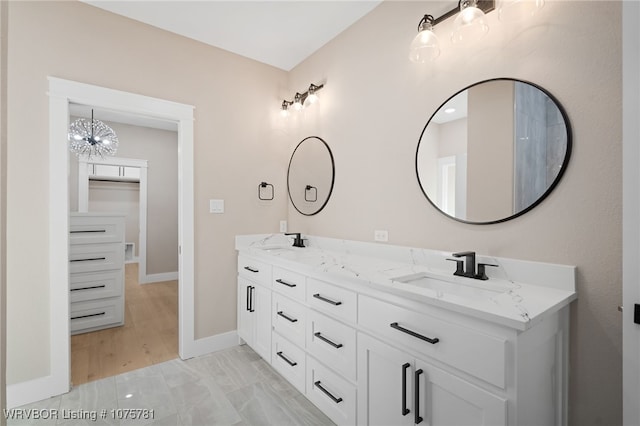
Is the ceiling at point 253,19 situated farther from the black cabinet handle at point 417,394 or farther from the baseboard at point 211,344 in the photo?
the baseboard at point 211,344

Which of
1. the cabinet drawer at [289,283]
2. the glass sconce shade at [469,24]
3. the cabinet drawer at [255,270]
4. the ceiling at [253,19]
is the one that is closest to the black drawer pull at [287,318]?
the cabinet drawer at [289,283]

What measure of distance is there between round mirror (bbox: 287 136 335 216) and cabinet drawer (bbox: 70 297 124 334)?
7.36 ft

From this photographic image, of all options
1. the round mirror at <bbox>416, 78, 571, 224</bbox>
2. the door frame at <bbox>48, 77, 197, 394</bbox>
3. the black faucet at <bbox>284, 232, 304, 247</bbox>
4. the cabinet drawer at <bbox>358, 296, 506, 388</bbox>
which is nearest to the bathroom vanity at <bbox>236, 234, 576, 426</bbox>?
the cabinet drawer at <bbox>358, 296, 506, 388</bbox>

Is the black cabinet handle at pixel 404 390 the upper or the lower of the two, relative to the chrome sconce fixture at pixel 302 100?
lower

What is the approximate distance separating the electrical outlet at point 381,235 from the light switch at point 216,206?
1392mm

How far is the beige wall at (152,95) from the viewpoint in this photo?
6.13 feet

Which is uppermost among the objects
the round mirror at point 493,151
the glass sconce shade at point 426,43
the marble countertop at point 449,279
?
the glass sconce shade at point 426,43

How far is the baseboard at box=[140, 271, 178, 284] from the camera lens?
4.98 meters

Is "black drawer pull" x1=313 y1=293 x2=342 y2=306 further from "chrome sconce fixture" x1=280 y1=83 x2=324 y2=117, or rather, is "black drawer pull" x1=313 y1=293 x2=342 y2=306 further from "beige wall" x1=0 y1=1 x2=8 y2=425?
"chrome sconce fixture" x1=280 y1=83 x2=324 y2=117

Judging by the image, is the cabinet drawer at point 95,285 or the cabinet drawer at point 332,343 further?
the cabinet drawer at point 95,285

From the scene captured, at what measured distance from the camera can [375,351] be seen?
1349mm

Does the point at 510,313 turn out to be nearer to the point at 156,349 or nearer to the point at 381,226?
the point at 381,226

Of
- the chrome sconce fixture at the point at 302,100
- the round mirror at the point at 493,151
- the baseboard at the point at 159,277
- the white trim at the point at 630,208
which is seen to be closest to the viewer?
the white trim at the point at 630,208

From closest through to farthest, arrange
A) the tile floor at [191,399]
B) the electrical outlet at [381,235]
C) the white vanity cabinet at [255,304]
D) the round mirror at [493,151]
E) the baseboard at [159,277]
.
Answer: the round mirror at [493,151] → the tile floor at [191,399] → the electrical outlet at [381,235] → the white vanity cabinet at [255,304] → the baseboard at [159,277]
